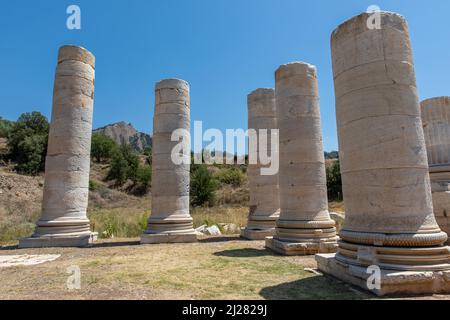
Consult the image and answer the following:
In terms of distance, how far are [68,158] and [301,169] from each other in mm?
10740

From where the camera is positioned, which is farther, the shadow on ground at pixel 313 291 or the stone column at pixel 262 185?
the stone column at pixel 262 185

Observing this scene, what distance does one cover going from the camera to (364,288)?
5.77 meters

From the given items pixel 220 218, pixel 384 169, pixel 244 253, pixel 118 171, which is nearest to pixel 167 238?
pixel 244 253

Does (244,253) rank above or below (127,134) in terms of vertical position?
below

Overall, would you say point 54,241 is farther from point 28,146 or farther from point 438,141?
point 28,146

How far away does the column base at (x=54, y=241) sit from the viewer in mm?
12953

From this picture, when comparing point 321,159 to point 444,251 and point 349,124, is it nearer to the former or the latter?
point 349,124

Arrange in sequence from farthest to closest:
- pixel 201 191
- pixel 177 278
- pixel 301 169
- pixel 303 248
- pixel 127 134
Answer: pixel 127 134 → pixel 201 191 → pixel 301 169 → pixel 303 248 → pixel 177 278

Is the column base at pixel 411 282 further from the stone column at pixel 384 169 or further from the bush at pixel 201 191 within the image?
the bush at pixel 201 191

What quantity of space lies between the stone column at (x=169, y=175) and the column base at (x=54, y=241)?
2608mm

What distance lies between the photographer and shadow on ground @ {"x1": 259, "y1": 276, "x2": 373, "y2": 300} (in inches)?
216

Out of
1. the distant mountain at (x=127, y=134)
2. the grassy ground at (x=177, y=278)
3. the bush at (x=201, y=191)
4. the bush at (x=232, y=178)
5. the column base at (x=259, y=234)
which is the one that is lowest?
the grassy ground at (x=177, y=278)

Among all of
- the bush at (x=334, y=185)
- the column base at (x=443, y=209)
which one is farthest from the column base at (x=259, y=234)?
the bush at (x=334, y=185)

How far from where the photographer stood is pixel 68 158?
561 inches
